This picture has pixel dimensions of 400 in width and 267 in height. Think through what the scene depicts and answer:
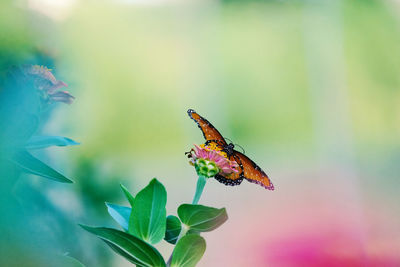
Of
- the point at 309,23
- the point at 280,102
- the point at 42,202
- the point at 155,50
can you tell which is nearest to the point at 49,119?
the point at 42,202

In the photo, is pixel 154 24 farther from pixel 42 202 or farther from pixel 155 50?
pixel 42 202

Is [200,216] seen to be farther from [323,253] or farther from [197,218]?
[323,253]

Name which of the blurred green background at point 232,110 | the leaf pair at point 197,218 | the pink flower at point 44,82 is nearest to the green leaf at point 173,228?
the leaf pair at point 197,218

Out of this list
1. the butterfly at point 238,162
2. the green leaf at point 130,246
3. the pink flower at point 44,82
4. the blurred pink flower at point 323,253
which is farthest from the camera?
the blurred pink flower at point 323,253

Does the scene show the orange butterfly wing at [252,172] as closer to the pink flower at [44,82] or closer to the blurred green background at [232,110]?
the blurred green background at [232,110]

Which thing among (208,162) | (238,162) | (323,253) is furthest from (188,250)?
(323,253)

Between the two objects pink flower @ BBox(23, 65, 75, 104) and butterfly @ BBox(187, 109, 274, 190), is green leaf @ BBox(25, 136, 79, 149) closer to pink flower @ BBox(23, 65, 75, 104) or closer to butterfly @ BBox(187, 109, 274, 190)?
pink flower @ BBox(23, 65, 75, 104)

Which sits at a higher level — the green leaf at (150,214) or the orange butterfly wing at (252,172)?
the orange butterfly wing at (252,172)
